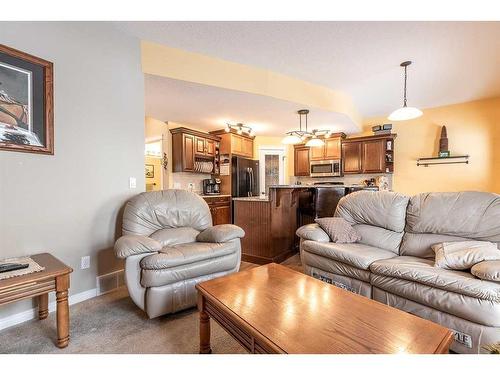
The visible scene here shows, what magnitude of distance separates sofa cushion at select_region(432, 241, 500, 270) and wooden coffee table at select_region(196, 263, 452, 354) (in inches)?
34.1

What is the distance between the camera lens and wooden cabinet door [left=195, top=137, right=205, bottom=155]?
15.8ft

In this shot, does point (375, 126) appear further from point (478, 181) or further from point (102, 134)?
point (102, 134)

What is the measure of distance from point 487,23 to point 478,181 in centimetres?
329

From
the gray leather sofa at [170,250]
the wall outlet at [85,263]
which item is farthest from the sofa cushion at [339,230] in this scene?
the wall outlet at [85,263]

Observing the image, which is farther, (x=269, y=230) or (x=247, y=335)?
(x=269, y=230)

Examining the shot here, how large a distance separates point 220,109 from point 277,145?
278 cm

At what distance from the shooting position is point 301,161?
626cm

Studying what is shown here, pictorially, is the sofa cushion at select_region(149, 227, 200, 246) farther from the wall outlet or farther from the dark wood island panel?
the dark wood island panel

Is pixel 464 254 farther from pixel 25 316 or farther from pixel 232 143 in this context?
pixel 232 143

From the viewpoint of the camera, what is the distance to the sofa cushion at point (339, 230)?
2436mm

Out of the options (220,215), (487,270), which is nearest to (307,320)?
(487,270)

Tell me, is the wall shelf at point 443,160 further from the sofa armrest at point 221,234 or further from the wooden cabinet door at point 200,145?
the sofa armrest at point 221,234
